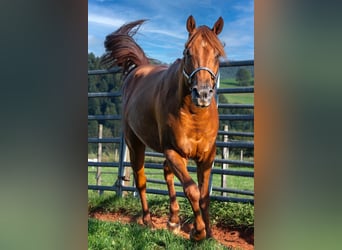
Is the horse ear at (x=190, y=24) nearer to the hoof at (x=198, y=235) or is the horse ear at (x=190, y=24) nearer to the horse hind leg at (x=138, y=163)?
the horse hind leg at (x=138, y=163)

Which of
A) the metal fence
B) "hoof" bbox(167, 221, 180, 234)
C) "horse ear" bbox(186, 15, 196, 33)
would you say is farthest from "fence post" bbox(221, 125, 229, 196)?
"horse ear" bbox(186, 15, 196, 33)

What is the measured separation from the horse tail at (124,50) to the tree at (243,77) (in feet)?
2.13

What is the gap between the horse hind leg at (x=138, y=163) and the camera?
2.89 meters

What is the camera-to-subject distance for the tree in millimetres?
2625

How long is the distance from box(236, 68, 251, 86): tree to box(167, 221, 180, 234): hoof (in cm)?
97

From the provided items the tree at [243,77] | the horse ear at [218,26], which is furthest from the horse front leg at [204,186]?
the horse ear at [218,26]

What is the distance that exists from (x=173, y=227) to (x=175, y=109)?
0.75 meters

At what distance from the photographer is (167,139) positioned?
8.70ft

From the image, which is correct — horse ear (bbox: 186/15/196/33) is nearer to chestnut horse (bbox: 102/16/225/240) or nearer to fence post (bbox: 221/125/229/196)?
chestnut horse (bbox: 102/16/225/240)
